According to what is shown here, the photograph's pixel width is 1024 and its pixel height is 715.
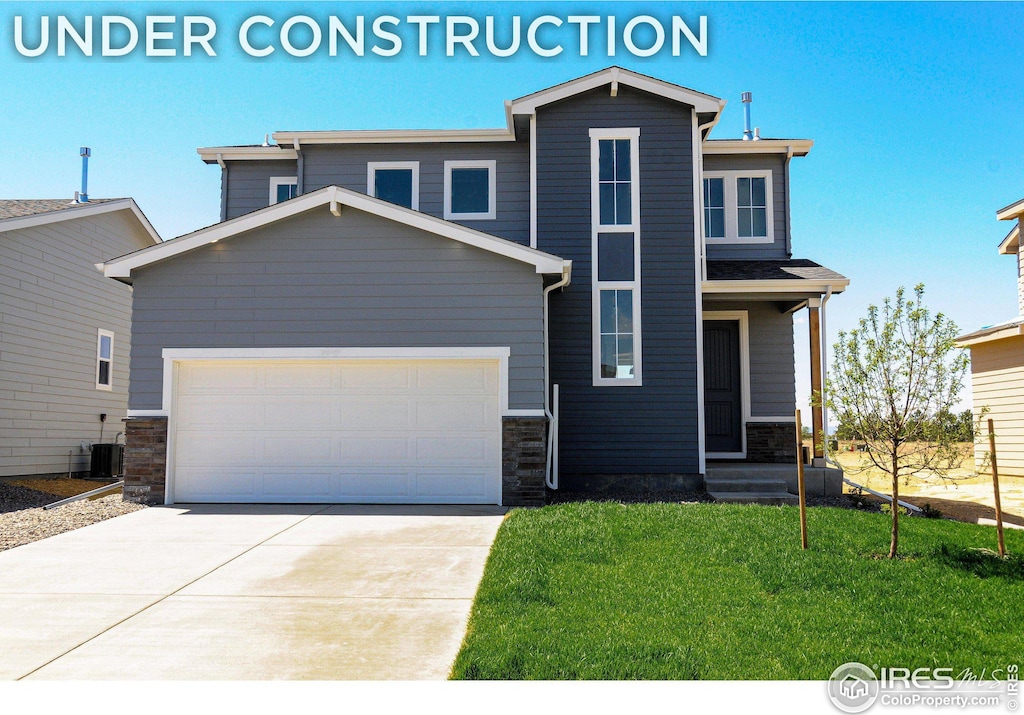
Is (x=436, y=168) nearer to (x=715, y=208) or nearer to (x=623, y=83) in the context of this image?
(x=623, y=83)

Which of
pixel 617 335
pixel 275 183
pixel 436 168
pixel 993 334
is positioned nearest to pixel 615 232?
pixel 617 335

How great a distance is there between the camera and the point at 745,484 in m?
11.8

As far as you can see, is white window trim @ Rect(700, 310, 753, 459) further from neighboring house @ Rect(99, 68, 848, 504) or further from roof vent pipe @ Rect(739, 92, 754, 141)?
roof vent pipe @ Rect(739, 92, 754, 141)

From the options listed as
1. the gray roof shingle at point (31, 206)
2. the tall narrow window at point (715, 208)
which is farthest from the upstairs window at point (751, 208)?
the gray roof shingle at point (31, 206)

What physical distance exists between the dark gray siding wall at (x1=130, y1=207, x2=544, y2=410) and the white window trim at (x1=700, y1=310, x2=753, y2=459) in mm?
4448

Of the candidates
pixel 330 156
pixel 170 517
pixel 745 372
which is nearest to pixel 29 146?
pixel 330 156

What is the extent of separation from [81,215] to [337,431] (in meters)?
9.04

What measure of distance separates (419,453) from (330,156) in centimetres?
623

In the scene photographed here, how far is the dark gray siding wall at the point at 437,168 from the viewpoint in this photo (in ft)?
45.2

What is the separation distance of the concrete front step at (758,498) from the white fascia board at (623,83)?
609 centimetres

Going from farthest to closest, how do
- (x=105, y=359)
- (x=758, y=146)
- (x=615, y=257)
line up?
1. (x=105, y=359)
2. (x=758, y=146)
3. (x=615, y=257)

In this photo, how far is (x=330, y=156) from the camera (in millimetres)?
14289

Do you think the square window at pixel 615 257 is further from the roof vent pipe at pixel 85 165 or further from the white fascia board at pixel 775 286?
the roof vent pipe at pixel 85 165

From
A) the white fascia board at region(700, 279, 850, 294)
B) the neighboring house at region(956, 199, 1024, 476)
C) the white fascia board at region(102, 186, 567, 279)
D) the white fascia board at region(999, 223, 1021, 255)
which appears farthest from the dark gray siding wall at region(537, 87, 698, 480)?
the white fascia board at region(999, 223, 1021, 255)
